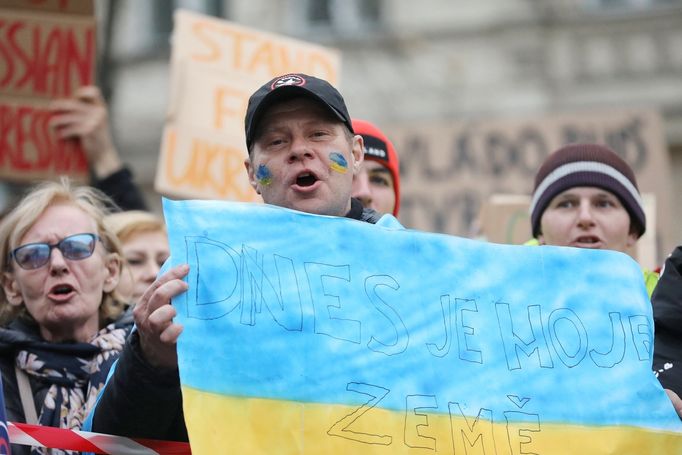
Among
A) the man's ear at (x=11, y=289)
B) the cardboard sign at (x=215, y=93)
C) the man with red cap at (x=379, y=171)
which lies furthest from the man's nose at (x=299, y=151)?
the cardboard sign at (x=215, y=93)

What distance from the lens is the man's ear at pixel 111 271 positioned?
3.89 m

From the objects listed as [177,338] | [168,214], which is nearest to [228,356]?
[177,338]

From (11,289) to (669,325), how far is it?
5.72 feet

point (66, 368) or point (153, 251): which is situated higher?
point (153, 251)

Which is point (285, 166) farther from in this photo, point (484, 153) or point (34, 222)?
point (484, 153)

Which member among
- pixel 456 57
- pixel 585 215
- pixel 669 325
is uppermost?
pixel 456 57

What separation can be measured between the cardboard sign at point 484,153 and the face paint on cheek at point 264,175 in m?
4.33

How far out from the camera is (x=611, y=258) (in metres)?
3.38

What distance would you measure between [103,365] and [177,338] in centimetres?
71

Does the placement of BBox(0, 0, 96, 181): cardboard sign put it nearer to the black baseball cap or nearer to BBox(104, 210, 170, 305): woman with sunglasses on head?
BBox(104, 210, 170, 305): woman with sunglasses on head

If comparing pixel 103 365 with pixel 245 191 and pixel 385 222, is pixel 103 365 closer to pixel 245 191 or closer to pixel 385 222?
pixel 385 222

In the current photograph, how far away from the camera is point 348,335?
310cm

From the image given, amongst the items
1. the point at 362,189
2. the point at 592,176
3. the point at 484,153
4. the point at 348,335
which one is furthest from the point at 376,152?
the point at 484,153

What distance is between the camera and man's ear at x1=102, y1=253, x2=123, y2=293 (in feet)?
12.8
